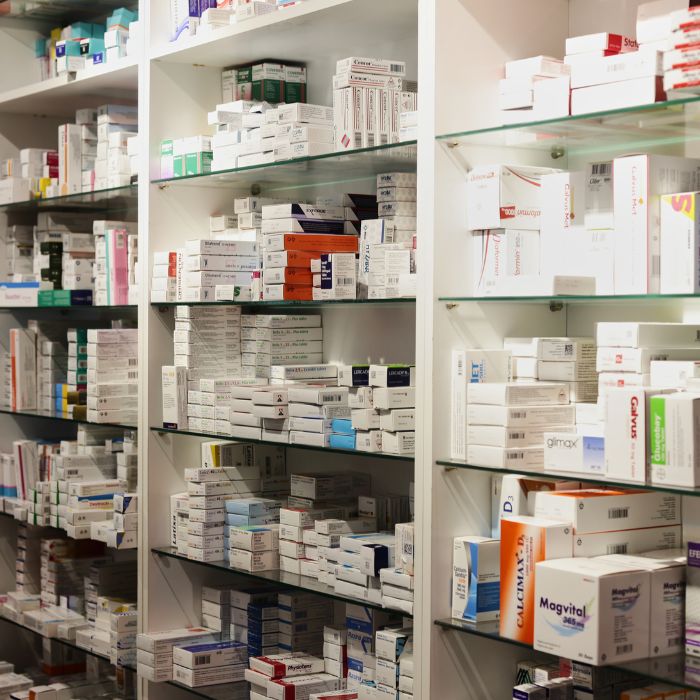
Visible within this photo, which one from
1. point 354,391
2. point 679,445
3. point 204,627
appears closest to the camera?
point 679,445

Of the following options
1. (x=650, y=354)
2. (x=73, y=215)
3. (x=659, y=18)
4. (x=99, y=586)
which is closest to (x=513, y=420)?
(x=650, y=354)

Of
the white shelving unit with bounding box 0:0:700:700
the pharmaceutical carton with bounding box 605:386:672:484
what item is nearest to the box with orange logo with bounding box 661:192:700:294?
the white shelving unit with bounding box 0:0:700:700

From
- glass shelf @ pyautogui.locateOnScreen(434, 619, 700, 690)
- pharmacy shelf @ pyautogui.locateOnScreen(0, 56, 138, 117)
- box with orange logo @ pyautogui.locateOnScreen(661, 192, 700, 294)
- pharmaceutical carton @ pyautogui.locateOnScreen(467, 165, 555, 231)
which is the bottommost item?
glass shelf @ pyautogui.locateOnScreen(434, 619, 700, 690)

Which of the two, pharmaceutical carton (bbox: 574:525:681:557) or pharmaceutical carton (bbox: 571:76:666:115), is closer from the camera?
pharmaceutical carton (bbox: 571:76:666:115)

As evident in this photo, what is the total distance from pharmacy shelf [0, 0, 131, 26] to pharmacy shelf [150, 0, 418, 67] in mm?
1214

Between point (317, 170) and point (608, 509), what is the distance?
61.1 inches

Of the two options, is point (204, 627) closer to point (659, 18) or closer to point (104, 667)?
point (104, 667)

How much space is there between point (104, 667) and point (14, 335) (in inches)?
58.6

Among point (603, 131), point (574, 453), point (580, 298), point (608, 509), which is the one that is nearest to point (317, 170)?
point (603, 131)

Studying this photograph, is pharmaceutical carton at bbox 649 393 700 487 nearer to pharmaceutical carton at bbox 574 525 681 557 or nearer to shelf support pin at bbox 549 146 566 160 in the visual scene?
pharmaceutical carton at bbox 574 525 681 557

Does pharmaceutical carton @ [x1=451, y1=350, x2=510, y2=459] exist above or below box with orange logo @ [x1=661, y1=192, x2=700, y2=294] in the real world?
below

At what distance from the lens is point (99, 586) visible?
4.75m

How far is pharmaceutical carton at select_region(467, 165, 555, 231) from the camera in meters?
2.90

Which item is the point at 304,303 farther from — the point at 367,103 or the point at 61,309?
the point at 61,309
